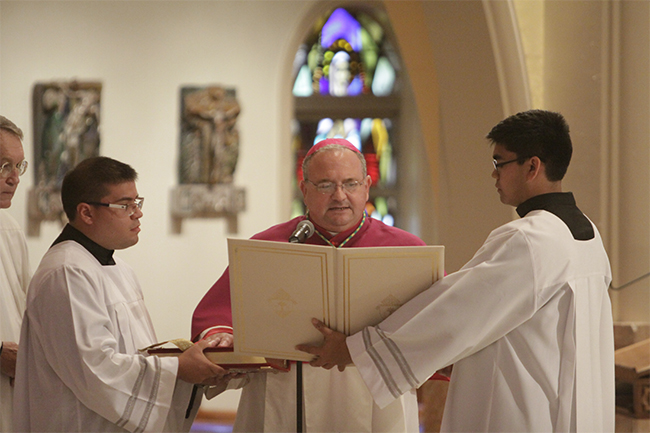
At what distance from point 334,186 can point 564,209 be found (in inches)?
39.1

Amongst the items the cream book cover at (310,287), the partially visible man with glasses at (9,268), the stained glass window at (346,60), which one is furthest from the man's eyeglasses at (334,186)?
the stained glass window at (346,60)

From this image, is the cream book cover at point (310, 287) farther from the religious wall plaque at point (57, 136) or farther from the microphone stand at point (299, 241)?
the religious wall plaque at point (57, 136)

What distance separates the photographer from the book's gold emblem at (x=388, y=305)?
8.31 feet

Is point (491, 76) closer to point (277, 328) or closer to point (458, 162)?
point (458, 162)

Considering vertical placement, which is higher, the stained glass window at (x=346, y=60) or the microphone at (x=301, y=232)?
the stained glass window at (x=346, y=60)

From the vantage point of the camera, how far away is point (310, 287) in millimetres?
2436

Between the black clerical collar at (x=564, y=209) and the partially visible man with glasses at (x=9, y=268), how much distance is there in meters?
2.22

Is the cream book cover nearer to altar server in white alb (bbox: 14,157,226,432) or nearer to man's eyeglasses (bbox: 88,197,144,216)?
altar server in white alb (bbox: 14,157,226,432)

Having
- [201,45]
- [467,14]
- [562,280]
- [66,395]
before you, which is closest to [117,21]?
[201,45]

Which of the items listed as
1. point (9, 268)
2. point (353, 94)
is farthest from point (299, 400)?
point (353, 94)

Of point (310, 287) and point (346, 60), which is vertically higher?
point (346, 60)

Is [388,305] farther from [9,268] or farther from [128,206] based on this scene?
Answer: [9,268]

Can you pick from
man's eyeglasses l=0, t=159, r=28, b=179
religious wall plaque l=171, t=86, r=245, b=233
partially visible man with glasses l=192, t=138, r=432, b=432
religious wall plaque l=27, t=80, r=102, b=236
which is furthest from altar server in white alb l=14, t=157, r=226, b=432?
religious wall plaque l=27, t=80, r=102, b=236

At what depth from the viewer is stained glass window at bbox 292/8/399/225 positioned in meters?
8.72
